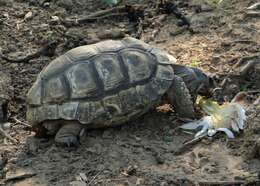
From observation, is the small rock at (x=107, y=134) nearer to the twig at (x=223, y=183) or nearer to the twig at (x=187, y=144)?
the twig at (x=187, y=144)

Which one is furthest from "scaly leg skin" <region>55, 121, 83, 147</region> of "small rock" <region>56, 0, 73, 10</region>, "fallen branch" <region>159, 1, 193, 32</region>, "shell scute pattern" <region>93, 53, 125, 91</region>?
"small rock" <region>56, 0, 73, 10</region>

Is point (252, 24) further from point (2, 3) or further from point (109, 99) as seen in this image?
point (2, 3)

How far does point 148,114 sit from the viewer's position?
22.1 ft

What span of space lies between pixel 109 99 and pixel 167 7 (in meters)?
3.19

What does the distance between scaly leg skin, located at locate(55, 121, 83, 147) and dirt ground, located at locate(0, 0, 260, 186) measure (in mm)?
72

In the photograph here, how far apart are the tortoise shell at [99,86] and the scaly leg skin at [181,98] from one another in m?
0.09

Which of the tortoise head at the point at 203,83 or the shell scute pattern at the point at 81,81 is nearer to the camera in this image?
the shell scute pattern at the point at 81,81

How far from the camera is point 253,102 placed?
21.8 feet

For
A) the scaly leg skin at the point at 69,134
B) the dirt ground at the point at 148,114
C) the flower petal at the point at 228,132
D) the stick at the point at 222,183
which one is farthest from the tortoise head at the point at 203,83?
the stick at the point at 222,183

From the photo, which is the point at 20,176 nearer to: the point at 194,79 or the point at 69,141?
the point at 69,141

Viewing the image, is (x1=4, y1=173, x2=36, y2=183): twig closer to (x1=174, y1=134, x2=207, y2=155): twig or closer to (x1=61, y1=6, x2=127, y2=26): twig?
(x1=174, y1=134, x2=207, y2=155): twig

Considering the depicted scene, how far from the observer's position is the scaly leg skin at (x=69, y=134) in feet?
20.3

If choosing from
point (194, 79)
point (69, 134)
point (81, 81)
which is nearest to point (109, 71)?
point (81, 81)

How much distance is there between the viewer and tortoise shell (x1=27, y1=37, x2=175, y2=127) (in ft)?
20.5
